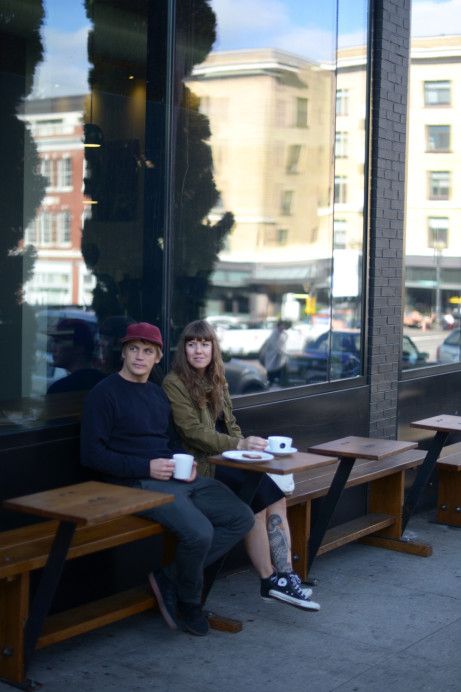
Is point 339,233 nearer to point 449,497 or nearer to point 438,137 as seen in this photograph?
point 438,137

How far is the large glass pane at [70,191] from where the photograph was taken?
5230 mm

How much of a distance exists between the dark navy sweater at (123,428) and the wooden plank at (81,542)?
0.22 metres

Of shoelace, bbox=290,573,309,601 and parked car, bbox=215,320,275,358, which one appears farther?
parked car, bbox=215,320,275,358

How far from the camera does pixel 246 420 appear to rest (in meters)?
6.04

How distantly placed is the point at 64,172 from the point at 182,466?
5.68ft

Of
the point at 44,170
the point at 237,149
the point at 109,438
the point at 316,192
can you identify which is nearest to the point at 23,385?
the point at 109,438

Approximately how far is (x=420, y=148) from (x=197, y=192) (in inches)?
101

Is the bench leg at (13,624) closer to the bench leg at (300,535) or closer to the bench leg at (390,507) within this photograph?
the bench leg at (300,535)

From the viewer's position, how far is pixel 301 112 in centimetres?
680

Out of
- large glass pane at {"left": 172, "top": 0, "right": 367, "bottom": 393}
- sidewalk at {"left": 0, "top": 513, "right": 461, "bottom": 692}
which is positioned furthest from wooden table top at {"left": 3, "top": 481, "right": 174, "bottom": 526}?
large glass pane at {"left": 172, "top": 0, "right": 367, "bottom": 393}

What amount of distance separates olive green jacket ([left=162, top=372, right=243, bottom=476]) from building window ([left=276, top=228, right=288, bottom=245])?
1.78 metres

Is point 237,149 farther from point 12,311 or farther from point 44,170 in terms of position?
point 12,311

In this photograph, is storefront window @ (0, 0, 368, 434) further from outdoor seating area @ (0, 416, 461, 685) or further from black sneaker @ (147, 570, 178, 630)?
black sneaker @ (147, 570, 178, 630)

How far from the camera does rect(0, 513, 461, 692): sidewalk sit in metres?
4.31
